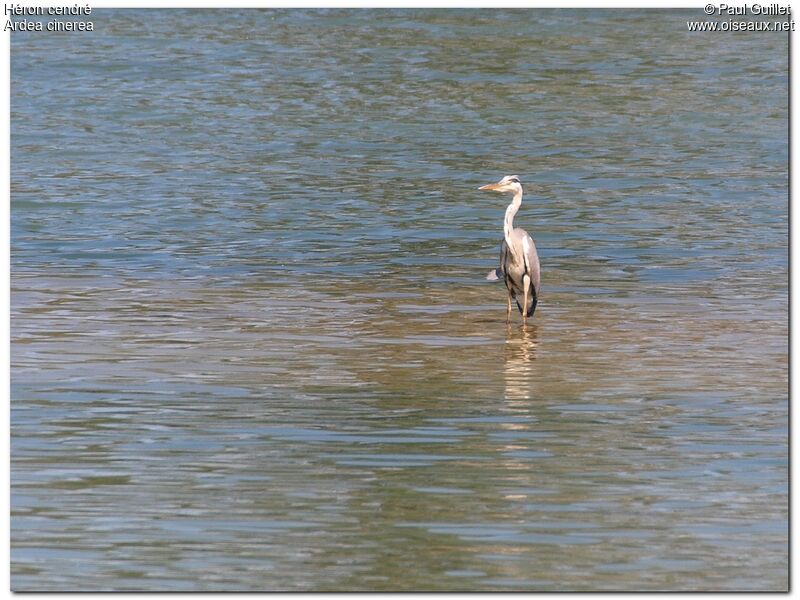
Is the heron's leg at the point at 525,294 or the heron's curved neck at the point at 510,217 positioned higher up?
the heron's curved neck at the point at 510,217

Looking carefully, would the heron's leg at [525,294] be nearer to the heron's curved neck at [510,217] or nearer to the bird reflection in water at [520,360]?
the bird reflection in water at [520,360]

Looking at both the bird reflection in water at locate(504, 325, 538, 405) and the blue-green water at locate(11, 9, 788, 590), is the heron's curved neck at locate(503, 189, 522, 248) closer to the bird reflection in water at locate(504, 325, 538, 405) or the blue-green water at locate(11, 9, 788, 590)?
the blue-green water at locate(11, 9, 788, 590)

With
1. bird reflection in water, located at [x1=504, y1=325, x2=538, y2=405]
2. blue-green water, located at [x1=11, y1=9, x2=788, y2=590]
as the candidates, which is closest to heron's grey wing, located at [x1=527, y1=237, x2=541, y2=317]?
blue-green water, located at [x1=11, y1=9, x2=788, y2=590]

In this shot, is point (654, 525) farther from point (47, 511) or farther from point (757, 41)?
point (757, 41)

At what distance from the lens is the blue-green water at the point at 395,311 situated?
6.91 m

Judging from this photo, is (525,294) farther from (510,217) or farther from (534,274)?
(510,217)

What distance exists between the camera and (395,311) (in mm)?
12570

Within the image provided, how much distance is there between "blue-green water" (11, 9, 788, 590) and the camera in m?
6.91

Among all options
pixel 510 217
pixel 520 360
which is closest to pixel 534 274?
pixel 510 217

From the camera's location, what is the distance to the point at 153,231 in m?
16.9

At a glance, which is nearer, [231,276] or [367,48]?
[231,276]

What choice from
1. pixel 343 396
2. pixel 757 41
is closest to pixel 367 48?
pixel 757 41

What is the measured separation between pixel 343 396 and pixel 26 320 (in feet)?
11.5

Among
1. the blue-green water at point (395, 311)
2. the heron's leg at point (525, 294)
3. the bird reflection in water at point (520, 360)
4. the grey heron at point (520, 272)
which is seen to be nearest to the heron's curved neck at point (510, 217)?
the grey heron at point (520, 272)
